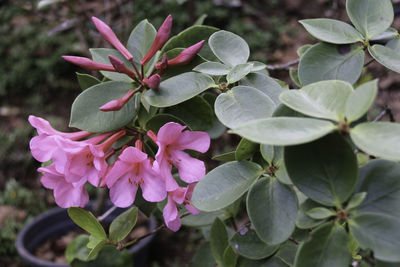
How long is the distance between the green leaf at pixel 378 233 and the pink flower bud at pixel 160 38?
526mm

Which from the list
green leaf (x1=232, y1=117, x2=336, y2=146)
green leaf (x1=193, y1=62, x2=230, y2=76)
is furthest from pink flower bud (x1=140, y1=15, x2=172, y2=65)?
green leaf (x1=232, y1=117, x2=336, y2=146)

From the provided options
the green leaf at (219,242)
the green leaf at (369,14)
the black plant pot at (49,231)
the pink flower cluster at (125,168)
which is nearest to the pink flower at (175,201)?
the pink flower cluster at (125,168)

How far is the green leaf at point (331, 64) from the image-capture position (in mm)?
824

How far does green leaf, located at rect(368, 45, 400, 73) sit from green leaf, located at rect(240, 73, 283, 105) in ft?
0.61

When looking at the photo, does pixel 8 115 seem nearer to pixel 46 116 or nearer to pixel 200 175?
pixel 46 116

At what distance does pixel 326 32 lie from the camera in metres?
0.86

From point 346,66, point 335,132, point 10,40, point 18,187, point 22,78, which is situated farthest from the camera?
point 10,40

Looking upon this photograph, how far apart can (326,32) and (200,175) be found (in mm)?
369

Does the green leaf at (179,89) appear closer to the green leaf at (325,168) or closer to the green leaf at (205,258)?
the green leaf at (325,168)

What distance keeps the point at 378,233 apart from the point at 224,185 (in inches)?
10.0

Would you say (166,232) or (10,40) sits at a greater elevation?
(10,40)

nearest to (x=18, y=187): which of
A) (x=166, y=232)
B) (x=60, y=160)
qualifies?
(x=166, y=232)

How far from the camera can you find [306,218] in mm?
671

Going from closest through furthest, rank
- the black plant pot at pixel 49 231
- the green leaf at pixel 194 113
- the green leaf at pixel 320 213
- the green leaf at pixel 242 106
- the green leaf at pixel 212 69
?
the green leaf at pixel 320 213 → the green leaf at pixel 242 106 → the green leaf at pixel 212 69 → the green leaf at pixel 194 113 → the black plant pot at pixel 49 231
